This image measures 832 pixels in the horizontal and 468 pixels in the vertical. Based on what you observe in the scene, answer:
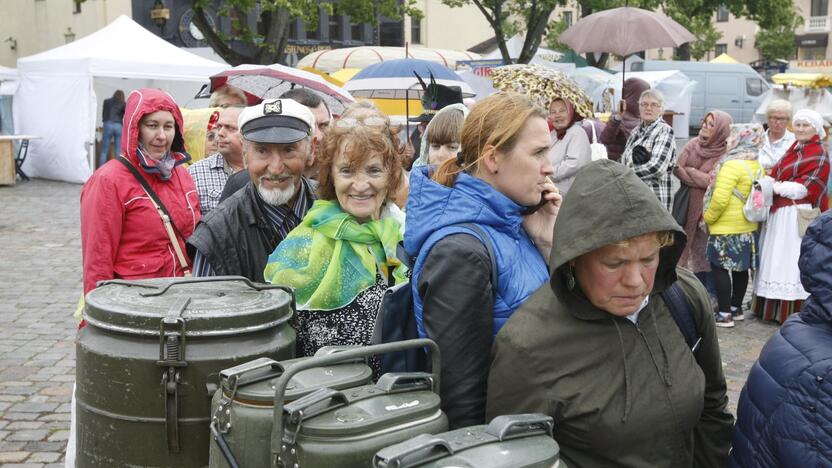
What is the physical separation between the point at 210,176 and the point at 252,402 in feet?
11.4

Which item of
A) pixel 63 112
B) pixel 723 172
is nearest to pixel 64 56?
pixel 63 112

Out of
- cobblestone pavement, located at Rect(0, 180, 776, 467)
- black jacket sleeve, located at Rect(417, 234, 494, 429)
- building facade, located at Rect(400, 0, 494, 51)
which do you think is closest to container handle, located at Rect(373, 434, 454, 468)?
black jacket sleeve, located at Rect(417, 234, 494, 429)

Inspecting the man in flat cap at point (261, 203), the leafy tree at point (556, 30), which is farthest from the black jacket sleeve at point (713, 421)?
the leafy tree at point (556, 30)

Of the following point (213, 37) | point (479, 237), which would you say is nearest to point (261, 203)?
point (479, 237)

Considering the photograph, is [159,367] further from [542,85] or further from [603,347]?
[542,85]

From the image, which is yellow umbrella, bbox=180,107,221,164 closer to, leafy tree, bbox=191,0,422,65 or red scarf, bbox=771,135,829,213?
red scarf, bbox=771,135,829,213

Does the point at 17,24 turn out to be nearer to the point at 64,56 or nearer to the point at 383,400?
the point at 64,56

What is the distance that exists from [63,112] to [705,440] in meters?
19.7

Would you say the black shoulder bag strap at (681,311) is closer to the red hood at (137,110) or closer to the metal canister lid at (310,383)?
the metal canister lid at (310,383)

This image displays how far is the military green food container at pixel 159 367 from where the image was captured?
243 centimetres

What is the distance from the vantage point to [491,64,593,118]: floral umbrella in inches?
153

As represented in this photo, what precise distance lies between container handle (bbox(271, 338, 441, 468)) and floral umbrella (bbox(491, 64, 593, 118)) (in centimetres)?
173

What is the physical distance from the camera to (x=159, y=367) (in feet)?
7.97

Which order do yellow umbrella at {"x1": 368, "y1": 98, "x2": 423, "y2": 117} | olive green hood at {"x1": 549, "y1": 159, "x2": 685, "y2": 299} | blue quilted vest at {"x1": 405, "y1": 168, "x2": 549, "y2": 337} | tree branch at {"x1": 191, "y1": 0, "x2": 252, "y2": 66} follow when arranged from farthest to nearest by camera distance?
tree branch at {"x1": 191, "y1": 0, "x2": 252, "y2": 66}, yellow umbrella at {"x1": 368, "y1": 98, "x2": 423, "y2": 117}, blue quilted vest at {"x1": 405, "y1": 168, "x2": 549, "y2": 337}, olive green hood at {"x1": 549, "y1": 159, "x2": 685, "y2": 299}
